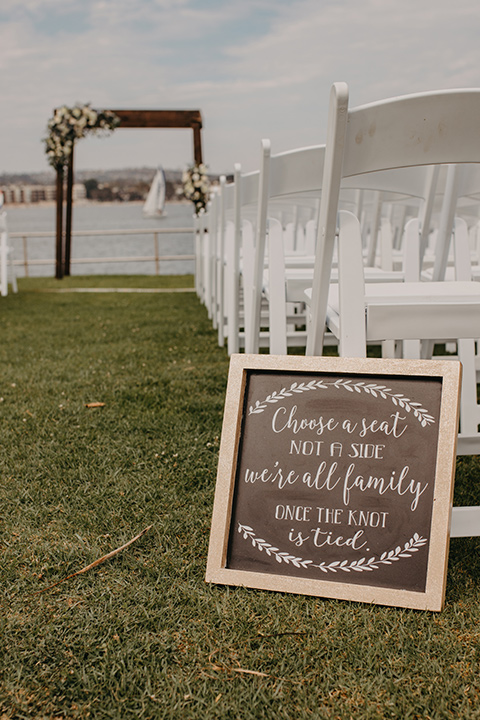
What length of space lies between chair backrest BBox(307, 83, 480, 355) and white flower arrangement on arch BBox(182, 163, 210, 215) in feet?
24.7

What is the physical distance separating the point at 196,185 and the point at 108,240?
95.0 ft

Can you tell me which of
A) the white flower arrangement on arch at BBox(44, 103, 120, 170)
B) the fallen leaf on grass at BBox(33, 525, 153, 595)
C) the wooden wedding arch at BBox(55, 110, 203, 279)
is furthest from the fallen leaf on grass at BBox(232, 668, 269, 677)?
the wooden wedding arch at BBox(55, 110, 203, 279)

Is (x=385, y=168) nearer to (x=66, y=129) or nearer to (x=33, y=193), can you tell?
(x=66, y=129)

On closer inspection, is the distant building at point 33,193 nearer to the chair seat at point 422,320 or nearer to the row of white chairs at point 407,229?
the row of white chairs at point 407,229

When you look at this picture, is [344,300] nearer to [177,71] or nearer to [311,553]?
[311,553]

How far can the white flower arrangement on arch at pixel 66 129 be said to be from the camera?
27.3ft

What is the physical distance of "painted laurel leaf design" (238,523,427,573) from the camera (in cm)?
102

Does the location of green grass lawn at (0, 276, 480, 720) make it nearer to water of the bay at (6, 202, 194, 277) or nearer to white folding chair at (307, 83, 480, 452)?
white folding chair at (307, 83, 480, 452)

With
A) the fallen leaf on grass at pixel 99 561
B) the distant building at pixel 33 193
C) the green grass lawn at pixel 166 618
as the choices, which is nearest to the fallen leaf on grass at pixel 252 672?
the green grass lawn at pixel 166 618


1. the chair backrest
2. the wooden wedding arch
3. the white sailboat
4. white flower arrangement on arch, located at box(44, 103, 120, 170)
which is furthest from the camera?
the white sailboat

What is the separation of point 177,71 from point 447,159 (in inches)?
814

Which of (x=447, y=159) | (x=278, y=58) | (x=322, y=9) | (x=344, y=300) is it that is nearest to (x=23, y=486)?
(x=344, y=300)

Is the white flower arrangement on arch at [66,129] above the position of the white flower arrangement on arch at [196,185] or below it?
above

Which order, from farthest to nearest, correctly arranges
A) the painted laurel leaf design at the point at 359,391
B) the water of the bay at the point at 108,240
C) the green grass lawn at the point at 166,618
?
the water of the bay at the point at 108,240, the painted laurel leaf design at the point at 359,391, the green grass lawn at the point at 166,618
